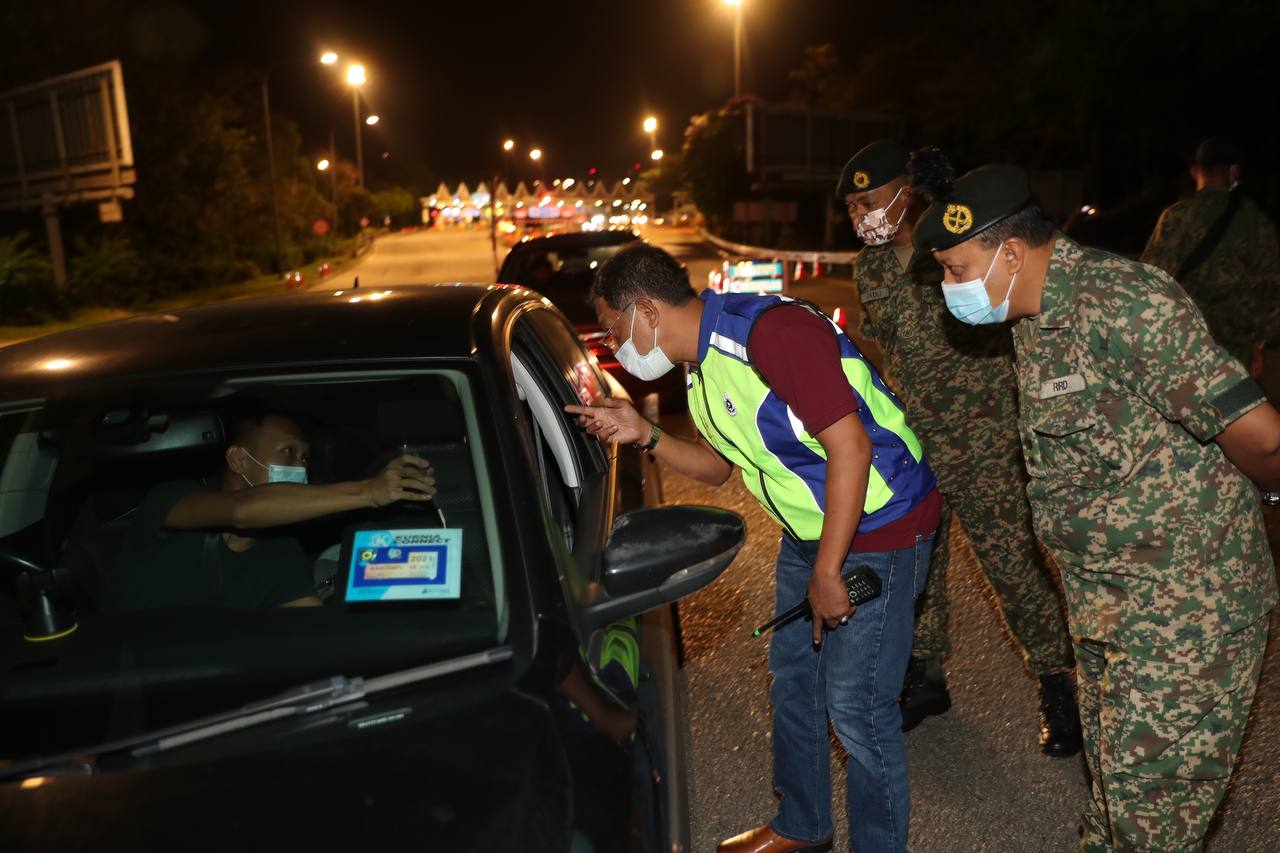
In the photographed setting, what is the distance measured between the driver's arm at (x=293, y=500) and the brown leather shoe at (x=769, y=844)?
1327 mm

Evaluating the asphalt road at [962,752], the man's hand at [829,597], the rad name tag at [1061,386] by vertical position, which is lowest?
the asphalt road at [962,752]

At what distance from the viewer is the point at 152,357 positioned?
272 centimetres

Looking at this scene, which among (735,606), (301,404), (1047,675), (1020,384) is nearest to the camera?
(1020,384)

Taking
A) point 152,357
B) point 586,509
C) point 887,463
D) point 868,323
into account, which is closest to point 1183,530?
point 887,463

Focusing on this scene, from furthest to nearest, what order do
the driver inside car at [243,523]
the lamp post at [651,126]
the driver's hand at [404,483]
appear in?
the lamp post at [651,126], the driver inside car at [243,523], the driver's hand at [404,483]

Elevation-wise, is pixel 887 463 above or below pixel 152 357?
below

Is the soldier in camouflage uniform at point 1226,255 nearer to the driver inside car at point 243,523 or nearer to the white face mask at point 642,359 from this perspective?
the white face mask at point 642,359

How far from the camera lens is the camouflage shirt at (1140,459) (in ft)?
7.50

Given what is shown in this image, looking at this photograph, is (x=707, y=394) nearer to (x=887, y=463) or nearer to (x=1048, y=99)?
(x=887, y=463)

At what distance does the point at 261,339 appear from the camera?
2762 mm

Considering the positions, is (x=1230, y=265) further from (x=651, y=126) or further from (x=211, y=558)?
(x=651, y=126)

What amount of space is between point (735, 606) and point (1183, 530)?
3.24m

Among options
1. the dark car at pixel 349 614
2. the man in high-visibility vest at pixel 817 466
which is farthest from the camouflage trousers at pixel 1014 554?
the dark car at pixel 349 614

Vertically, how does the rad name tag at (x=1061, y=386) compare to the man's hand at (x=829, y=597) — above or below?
above
